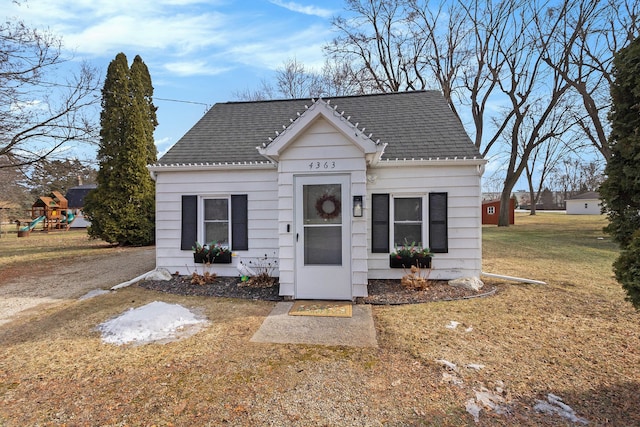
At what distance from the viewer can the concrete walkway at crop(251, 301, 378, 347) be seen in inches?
149

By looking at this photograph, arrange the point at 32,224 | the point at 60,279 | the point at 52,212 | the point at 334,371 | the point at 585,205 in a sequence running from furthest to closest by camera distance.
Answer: the point at 585,205, the point at 52,212, the point at 32,224, the point at 60,279, the point at 334,371

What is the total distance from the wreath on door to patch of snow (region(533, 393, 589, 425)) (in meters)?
3.45

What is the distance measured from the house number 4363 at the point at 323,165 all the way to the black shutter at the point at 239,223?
2236 millimetres

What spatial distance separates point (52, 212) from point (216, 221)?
23626mm

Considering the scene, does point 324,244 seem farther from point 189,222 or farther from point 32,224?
point 32,224

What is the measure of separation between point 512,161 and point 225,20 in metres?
21.9

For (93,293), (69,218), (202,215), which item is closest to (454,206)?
(202,215)

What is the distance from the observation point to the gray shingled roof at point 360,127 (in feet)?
22.6

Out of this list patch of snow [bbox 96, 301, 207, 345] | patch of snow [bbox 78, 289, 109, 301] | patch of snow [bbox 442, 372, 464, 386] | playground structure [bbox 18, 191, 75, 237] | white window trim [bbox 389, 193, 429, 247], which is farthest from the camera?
playground structure [bbox 18, 191, 75, 237]

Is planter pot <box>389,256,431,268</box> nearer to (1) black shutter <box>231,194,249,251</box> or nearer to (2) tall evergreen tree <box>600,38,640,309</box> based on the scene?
(1) black shutter <box>231,194,249,251</box>

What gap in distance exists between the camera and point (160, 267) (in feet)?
23.1

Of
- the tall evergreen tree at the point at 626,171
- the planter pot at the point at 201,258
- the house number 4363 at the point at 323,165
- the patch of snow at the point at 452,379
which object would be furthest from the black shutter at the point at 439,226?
the planter pot at the point at 201,258

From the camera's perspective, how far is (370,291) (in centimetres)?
582

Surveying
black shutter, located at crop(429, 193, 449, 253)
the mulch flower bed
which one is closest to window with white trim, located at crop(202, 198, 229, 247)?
the mulch flower bed
